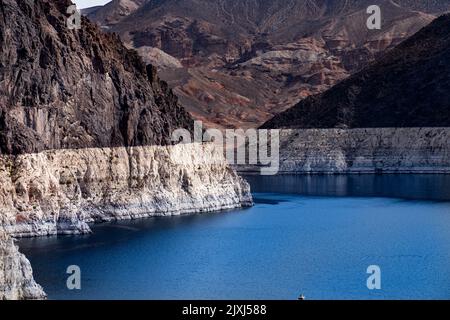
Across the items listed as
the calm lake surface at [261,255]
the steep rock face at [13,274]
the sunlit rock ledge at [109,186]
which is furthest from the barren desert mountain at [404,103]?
the steep rock face at [13,274]

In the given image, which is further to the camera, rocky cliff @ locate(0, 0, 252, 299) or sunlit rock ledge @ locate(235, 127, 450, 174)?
sunlit rock ledge @ locate(235, 127, 450, 174)

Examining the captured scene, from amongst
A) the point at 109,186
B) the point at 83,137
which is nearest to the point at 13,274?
the point at 83,137

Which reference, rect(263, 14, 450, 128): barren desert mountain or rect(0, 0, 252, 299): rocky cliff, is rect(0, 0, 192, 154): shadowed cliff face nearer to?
rect(0, 0, 252, 299): rocky cliff

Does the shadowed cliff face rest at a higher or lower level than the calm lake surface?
higher

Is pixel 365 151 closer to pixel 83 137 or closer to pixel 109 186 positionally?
pixel 109 186

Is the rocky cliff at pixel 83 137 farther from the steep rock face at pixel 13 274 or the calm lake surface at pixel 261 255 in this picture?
the steep rock face at pixel 13 274

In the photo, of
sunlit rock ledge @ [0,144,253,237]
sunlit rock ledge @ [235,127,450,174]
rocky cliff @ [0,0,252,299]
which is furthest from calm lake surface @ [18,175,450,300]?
sunlit rock ledge @ [235,127,450,174]
